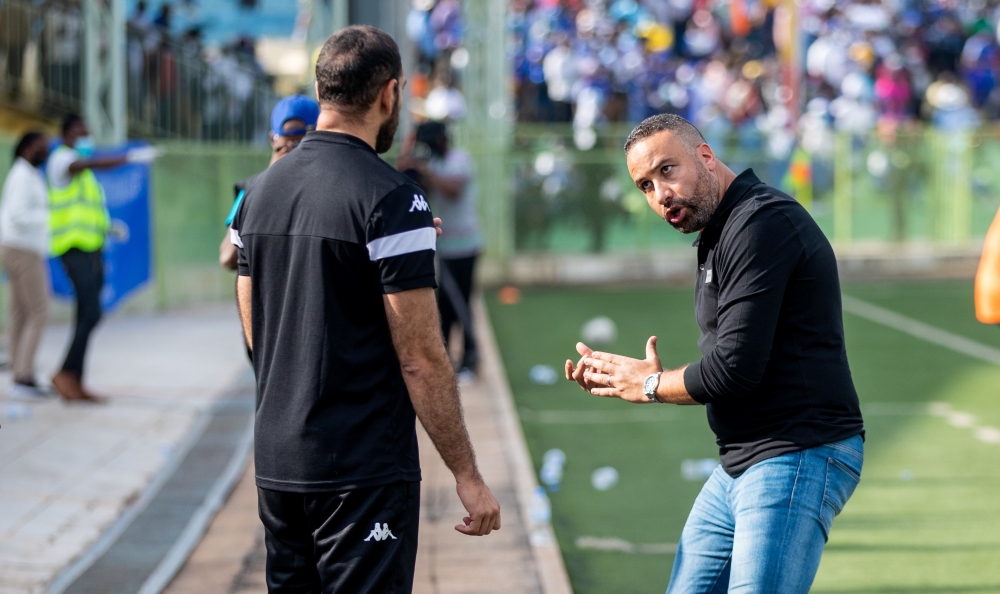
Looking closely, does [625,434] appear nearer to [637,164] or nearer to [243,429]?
[243,429]

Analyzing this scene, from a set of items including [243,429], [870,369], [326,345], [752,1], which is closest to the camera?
[326,345]

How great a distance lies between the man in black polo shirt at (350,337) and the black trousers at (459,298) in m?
6.46

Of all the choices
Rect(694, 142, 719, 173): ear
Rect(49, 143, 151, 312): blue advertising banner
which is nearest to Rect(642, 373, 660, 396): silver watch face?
Rect(694, 142, 719, 173): ear

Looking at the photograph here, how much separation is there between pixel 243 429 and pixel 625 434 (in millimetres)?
2629

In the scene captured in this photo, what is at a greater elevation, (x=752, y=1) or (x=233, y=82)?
(x=752, y=1)

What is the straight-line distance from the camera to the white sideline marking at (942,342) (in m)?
8.31

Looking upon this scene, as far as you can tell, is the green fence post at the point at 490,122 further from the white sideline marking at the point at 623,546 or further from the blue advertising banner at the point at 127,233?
the white sideline marking at the point at 623,546

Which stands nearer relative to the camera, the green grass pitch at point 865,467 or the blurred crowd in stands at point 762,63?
the green grass pitch at point 865,467

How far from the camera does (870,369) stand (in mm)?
10688

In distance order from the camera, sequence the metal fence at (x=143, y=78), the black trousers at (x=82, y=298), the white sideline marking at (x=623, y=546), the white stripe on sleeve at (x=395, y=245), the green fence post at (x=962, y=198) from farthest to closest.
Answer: the green fence post at (x=962, y=198), the metal fence at (x=143, y=78), the black trousers at (x=82, y=298), the white sideline marking at (x=623, y=546), the white stripe on sleeve at (x=395, y=245)

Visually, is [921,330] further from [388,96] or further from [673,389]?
[388,96]

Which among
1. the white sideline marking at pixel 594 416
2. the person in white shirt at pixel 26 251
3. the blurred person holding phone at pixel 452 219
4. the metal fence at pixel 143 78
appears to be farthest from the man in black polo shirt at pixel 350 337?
the metal fence at pixel 143 78

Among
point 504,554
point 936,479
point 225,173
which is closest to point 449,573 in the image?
point 504,554

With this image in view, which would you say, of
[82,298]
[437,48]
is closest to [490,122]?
[437,48]
